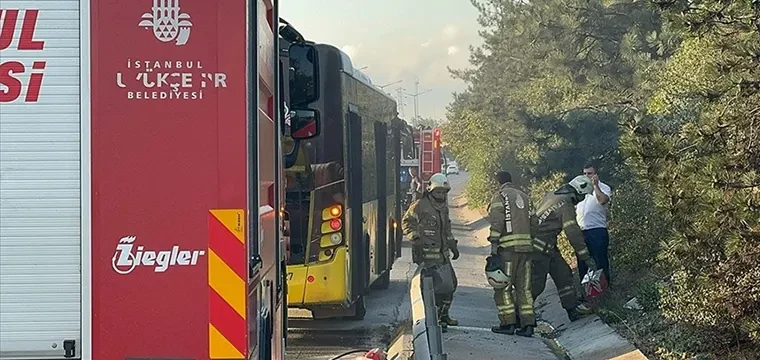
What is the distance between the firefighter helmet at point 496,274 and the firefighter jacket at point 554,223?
0.53 metres

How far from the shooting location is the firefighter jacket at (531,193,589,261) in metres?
11.6

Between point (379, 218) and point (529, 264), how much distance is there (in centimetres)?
455

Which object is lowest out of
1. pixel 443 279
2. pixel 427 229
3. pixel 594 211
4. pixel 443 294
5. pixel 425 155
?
pixel 443 294

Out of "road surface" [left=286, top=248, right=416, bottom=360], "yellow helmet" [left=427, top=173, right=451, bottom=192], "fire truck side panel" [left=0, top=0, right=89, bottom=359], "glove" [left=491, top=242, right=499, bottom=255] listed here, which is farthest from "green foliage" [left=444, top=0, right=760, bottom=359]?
"fire truck side panel" [left=0, top=0, right=89, bottom=359]

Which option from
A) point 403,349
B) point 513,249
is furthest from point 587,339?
point 403,349

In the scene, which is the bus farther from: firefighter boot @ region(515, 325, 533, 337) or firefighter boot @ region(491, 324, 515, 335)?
firefighter boot @ region(515, 325, 533, 337)

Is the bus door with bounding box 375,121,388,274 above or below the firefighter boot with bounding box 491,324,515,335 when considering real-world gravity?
above

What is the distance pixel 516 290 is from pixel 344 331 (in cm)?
233

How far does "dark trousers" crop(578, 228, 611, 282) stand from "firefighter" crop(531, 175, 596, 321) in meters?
0.24

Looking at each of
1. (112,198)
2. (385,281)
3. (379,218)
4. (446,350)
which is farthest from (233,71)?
(385,281)

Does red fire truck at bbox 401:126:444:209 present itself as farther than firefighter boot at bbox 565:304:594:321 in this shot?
Yes

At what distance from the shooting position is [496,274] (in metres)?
11.2

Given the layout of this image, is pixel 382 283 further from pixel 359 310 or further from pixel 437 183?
pixel 437 183

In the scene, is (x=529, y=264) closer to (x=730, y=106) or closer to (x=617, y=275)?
(x=617, y=275)
